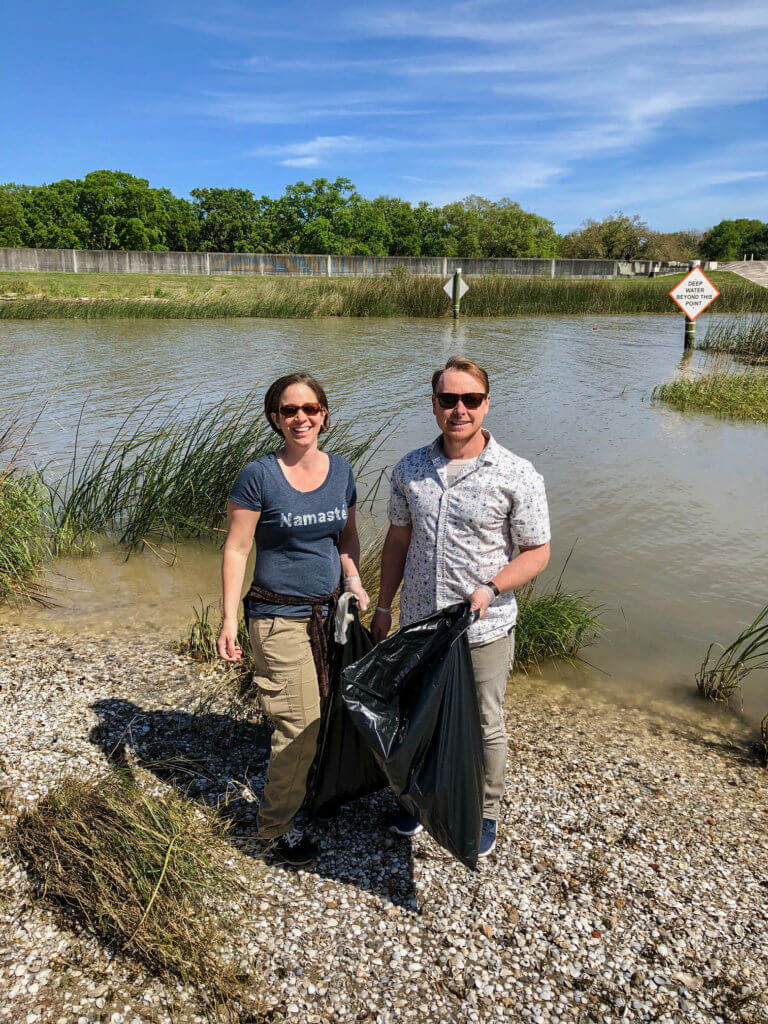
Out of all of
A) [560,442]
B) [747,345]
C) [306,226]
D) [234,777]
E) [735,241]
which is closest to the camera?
[234,777]

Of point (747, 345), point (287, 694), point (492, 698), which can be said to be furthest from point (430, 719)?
point (747, 345)

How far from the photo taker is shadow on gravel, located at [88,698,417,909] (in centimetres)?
274

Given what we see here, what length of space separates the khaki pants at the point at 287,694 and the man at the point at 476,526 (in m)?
0.48

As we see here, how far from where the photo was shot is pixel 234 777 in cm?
324

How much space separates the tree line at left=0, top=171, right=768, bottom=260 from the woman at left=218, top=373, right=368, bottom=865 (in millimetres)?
70767

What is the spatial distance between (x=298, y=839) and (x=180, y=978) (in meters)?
0.67

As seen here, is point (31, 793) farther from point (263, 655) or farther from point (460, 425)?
point (460, 425)

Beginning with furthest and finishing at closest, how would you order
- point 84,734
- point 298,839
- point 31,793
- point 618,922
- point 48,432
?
1. point 48,432
2. point 84,734
3. point 31,793
4. point 298,839
5. point 618,922

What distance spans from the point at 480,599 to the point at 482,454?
1.70 feet

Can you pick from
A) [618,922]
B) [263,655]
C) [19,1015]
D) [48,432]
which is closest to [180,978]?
[19,1015]

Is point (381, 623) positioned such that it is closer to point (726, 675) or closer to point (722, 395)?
point (726, 675)

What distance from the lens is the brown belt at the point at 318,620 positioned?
8.63 feet

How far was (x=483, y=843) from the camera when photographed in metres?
2.83

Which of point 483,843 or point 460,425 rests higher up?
point 460,425
